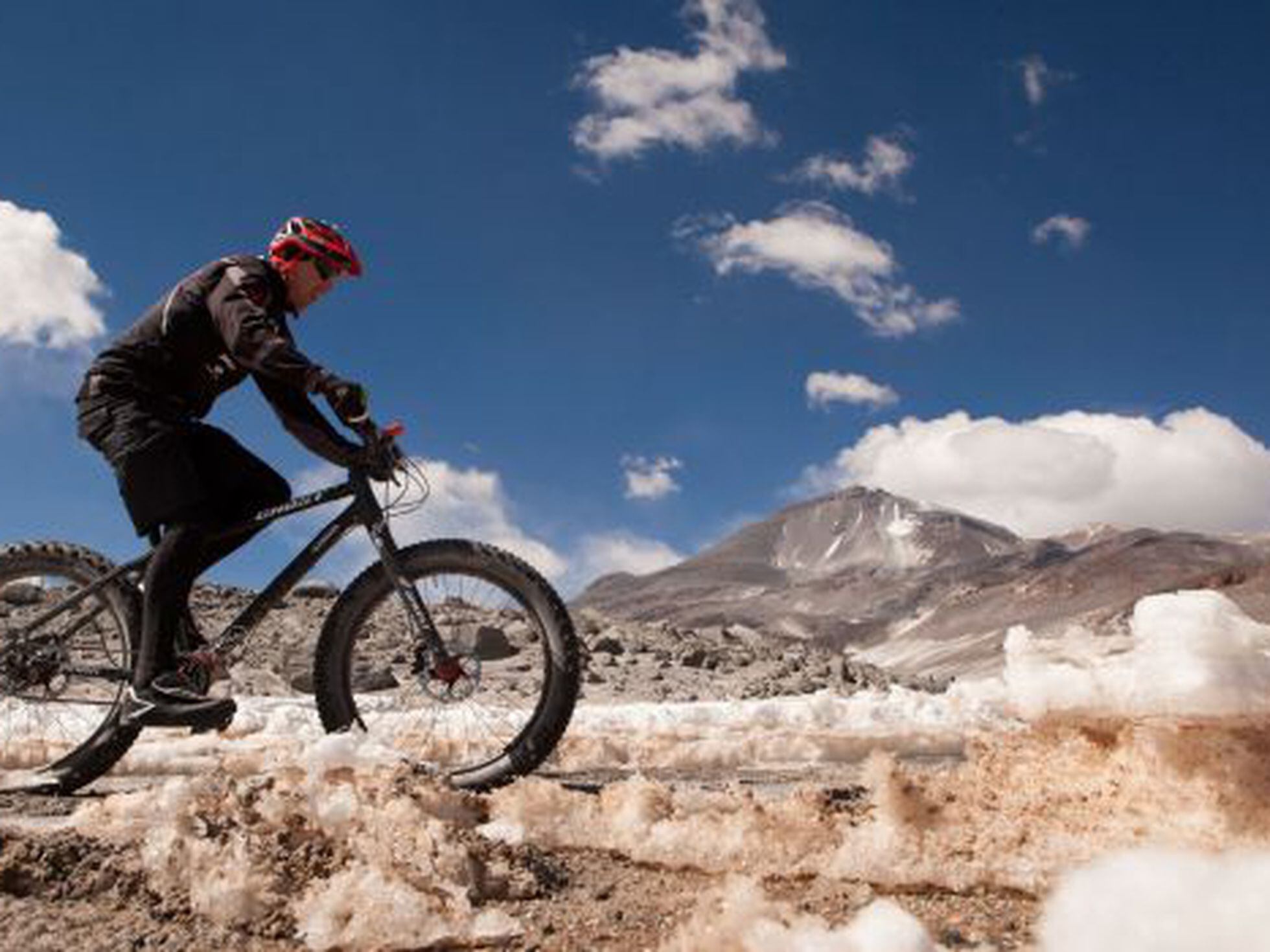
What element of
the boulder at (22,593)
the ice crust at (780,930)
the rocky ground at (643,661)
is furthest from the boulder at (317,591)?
the ice crust at (780,930)

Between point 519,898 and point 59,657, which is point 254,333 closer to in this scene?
point 59,657

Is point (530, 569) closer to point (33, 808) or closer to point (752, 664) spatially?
point (33, 808)

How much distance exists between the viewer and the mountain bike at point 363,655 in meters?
5.41

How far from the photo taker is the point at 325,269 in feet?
18.2

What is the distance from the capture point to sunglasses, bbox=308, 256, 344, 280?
5531 millimetres

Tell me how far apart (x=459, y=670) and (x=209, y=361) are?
1.66 m

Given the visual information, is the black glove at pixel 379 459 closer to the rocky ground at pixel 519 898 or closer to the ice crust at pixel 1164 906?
the rocky ground at pixel 519 898

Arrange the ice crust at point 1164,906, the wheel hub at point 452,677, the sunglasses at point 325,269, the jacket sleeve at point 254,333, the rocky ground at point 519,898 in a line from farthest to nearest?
the wheel hub at point 452,677 < the sunglasses at point 325,269 < the jacket sleeve at point 254,333 < the rocky ground at point 519,898 < the ice crust at point 1164,906

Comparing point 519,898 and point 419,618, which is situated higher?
point 419,618

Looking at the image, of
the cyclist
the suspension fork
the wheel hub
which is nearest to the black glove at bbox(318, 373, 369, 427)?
the cyclist

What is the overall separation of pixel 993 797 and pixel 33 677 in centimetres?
454

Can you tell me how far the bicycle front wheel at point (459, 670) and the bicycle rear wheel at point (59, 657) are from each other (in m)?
0.99

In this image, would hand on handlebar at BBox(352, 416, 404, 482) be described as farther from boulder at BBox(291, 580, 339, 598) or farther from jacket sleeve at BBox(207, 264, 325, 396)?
boulder at BBox(291, 580, 339, 598)

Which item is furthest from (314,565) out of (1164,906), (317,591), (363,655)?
(317,591)
